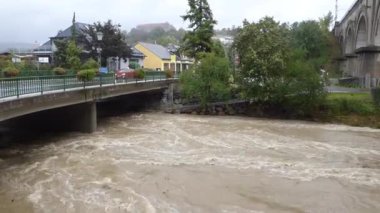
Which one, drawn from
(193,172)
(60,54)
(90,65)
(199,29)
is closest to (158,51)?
(199,29)

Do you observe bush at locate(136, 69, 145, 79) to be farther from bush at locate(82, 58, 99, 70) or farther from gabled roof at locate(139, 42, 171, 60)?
gabled roof at locate(139, 42, 171, 60)

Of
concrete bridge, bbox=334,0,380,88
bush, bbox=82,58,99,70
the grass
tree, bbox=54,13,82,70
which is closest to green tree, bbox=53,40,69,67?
tree, bbox=54,13,82,70

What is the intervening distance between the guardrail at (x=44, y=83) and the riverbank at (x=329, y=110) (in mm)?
10783

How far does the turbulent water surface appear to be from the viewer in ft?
45.2

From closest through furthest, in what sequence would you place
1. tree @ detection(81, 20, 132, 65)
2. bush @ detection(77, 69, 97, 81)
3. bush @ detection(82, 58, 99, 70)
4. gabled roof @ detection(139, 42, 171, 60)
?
bush @ detection(77, 69, 97, 81), bush @ detection(82, 58, 99, 70), tree @ detection(81, 20, 132, 65), gabled roof @ detection(139, 42, 171, 60)

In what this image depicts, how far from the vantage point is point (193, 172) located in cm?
1759

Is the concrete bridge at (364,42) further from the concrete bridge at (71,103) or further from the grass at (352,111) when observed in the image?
the concrete bridge at (71,103)

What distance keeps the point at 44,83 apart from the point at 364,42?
49.7m

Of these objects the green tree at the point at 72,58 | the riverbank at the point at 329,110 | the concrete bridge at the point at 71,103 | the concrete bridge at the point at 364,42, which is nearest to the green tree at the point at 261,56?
the riverbank at the point at 329,110

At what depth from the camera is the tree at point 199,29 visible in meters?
49.8

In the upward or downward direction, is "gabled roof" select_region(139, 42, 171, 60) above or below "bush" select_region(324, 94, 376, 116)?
above

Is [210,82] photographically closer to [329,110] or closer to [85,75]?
[329,110]

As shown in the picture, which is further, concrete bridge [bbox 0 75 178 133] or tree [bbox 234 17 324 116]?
tree [bbox 234 17 324 116]

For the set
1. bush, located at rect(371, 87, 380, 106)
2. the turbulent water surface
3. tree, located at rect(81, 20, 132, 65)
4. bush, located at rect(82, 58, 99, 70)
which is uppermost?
tree, located at rect(81, 20, 132, 65)
